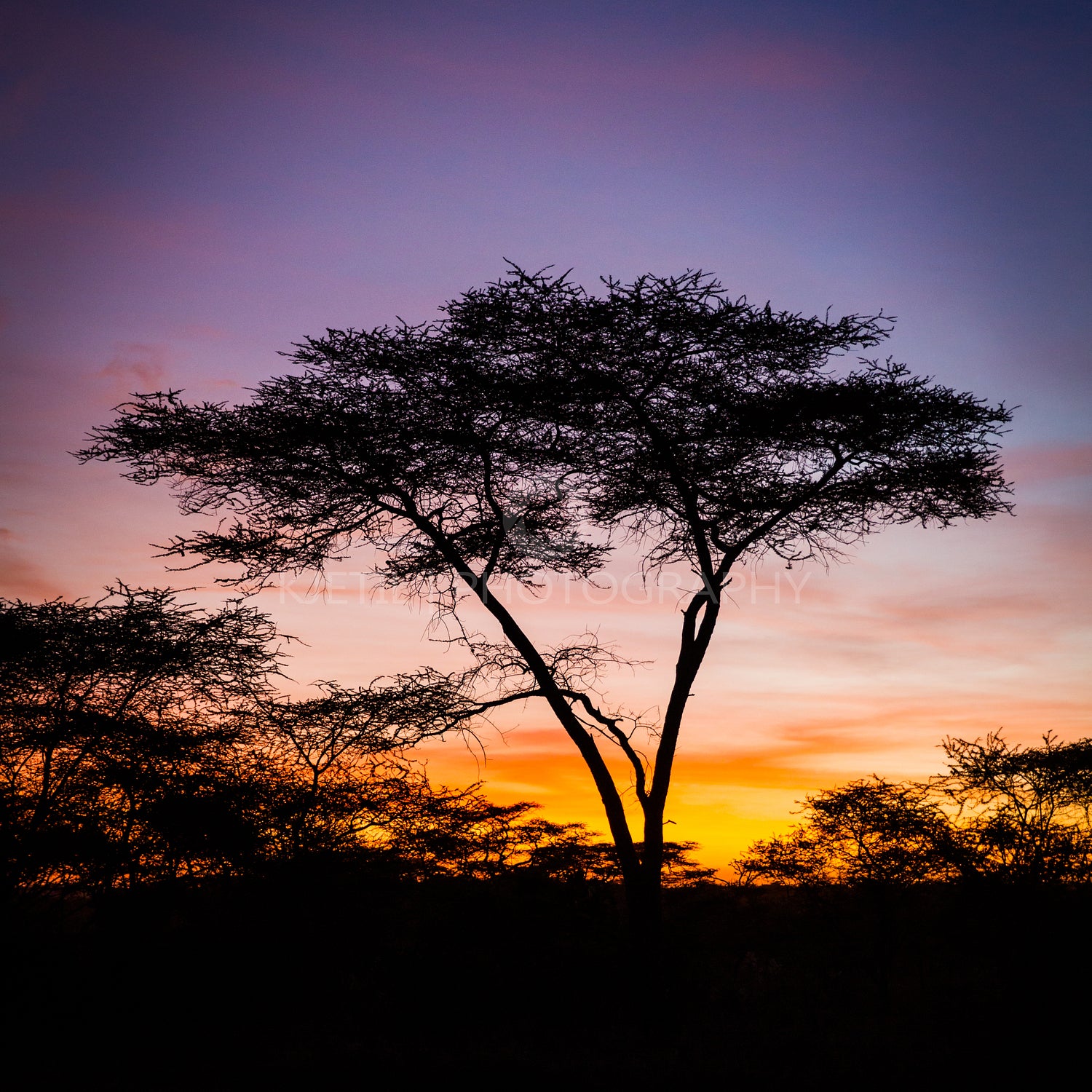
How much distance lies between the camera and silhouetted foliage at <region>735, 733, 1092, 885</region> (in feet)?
38.7

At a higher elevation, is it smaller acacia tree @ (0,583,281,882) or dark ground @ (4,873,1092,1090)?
smaller acacia tree @ (0,583,281,882)

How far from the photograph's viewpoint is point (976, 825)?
511 inches

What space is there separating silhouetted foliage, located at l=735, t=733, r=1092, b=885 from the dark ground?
628 mm

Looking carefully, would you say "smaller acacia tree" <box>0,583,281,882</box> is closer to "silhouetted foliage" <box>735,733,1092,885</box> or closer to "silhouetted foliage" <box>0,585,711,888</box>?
"silhouetted foliage" <box>0,585,711,888</box>

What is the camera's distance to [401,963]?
43.9ft

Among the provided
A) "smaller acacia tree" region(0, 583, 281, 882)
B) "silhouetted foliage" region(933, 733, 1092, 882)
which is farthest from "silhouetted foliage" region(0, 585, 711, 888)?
"silhouetted foliage" region(933, 733, 1092, 882)

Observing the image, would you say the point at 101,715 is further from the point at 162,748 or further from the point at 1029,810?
the point at 1029,810

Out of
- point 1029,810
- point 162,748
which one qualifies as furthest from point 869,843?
point 162,748

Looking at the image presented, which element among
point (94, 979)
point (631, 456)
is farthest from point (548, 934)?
point (631, 456)

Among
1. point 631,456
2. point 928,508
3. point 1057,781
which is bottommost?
point 1057,781

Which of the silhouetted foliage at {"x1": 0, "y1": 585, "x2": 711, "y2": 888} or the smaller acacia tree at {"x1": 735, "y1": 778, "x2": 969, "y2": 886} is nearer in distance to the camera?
the silhouetted foliage at {"x1": 0, "y1": 585, "x2": 711, "y2": 888}

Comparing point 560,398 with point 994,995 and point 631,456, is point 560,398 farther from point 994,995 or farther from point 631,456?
point 994,995

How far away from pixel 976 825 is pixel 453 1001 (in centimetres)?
800

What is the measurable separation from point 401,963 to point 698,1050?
5.32 meters
